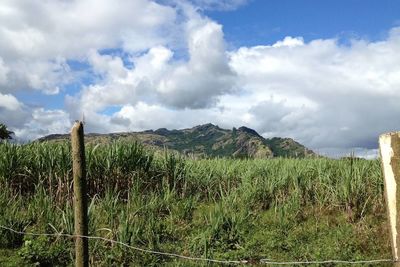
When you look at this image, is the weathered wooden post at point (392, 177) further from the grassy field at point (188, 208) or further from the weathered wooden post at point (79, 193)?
the weathered wooden post at point (79, 193)

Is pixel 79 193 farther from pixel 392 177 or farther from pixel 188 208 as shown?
pixel 188 208

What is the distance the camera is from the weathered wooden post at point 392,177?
238 inches

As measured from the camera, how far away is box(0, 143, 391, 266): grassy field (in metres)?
9.55

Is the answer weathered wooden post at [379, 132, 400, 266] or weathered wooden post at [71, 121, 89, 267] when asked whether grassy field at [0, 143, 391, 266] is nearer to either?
weathered wooden post at [71, 121, 89, 267]

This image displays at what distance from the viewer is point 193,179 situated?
1402cm

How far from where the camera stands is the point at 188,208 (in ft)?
38.3

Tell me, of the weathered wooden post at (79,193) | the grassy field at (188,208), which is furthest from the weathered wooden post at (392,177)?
the weathered wooden post at (79,193)

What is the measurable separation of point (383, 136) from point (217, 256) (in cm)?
443

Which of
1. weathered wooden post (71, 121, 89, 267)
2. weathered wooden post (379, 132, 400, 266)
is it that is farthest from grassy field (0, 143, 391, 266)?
weathered wooden post (379, 132, 400, 266)

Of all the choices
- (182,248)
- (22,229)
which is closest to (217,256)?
(182,248)

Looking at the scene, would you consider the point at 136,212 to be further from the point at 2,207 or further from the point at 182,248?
the point at 2,207

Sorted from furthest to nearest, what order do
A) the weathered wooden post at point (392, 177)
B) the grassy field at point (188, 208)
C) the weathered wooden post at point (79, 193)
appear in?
the grassy field at point (188, 208) → the weathered wooden post at point (79, 193) → the weathered wooden post at point (392, 177)

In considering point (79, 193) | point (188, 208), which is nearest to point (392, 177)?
point (79, 193)

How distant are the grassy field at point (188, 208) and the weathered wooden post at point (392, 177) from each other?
11.8 feet
